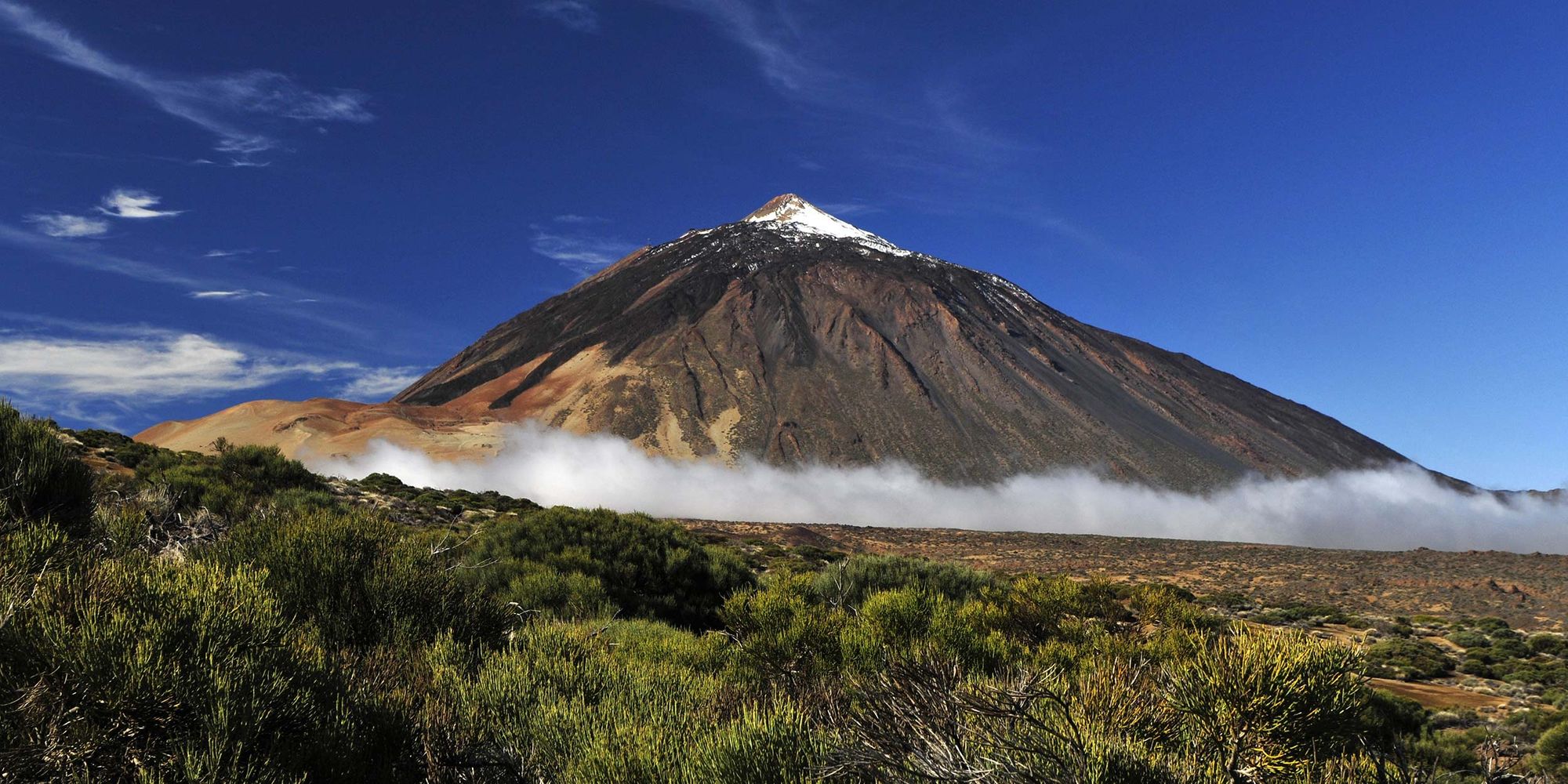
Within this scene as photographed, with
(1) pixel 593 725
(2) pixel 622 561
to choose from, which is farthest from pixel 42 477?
(2) pixel 622 561

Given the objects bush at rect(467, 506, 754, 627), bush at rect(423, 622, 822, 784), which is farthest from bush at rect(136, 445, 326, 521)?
bush at rect(423, 622, 822, 784)

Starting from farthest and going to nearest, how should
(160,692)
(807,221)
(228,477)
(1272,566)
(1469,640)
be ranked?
(807,221)
(1272,566)
(1469,640)
(228,477)
(160,692)

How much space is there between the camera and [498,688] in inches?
181

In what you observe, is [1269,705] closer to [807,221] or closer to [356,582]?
[356,582]

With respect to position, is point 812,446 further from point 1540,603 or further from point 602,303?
point 1540,603

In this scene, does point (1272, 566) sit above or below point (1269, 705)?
below

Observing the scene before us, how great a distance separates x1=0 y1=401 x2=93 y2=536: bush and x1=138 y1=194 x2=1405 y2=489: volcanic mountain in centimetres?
8414

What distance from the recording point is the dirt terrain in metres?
31.2

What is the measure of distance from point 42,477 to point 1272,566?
49.8 m

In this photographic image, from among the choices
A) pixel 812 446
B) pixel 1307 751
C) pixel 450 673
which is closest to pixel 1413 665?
pixel 1307 751

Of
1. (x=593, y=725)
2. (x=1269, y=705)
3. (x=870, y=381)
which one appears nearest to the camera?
(x=1269, y=705)

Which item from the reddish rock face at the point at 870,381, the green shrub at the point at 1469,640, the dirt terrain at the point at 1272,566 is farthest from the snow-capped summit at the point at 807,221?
the green shrub at the point at 1469,640

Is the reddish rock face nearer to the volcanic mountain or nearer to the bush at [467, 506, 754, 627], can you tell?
the volcanic mountain

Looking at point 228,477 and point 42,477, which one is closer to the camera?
point 42,477
